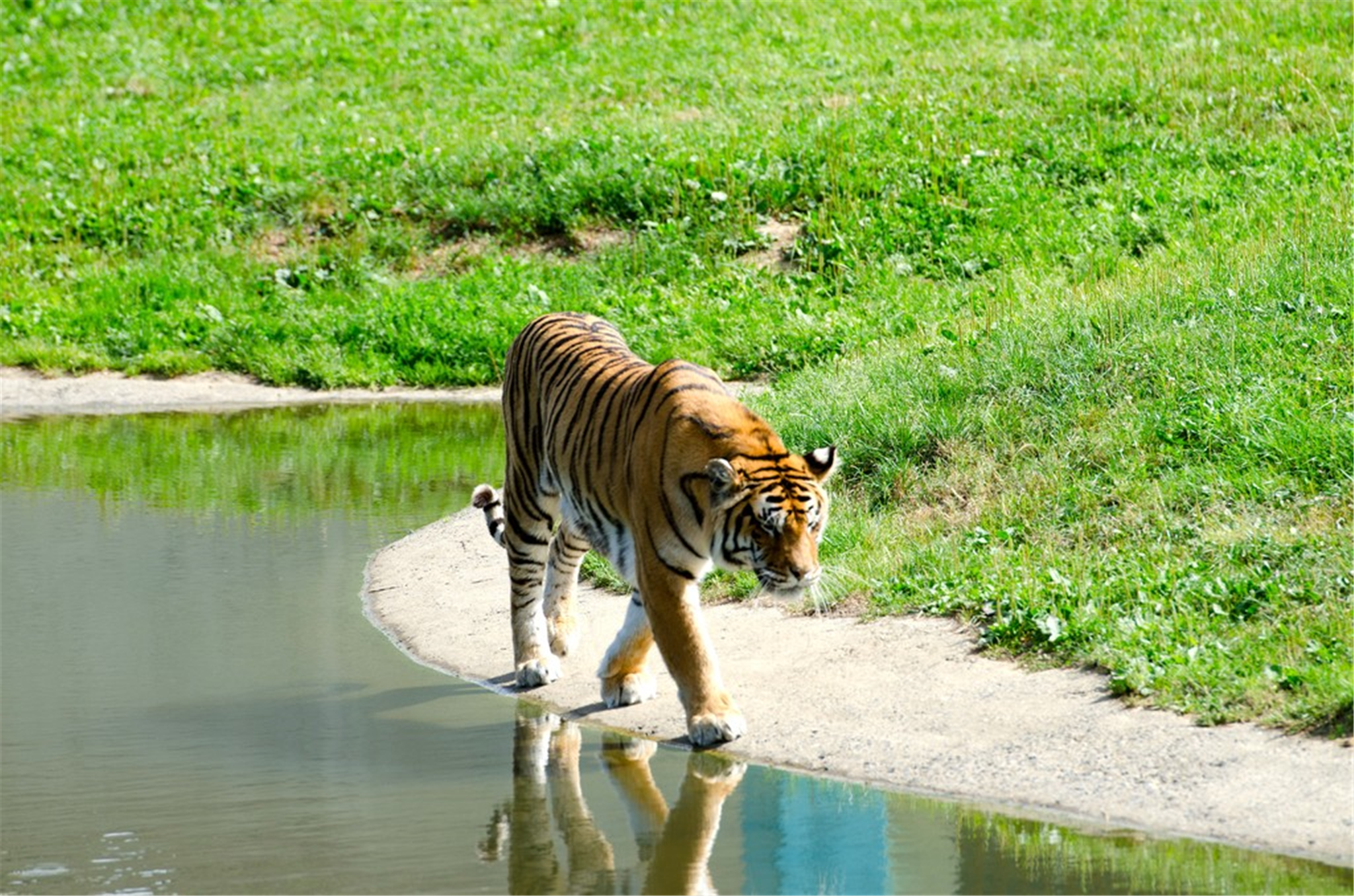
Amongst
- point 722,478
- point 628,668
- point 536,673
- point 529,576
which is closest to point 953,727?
point 722,478

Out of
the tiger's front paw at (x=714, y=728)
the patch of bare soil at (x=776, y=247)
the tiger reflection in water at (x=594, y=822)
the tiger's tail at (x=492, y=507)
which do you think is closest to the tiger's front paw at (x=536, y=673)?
the tiger reflection in water at (x=594, y=822)

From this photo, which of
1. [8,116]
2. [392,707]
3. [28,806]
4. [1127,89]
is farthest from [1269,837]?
[8,116]

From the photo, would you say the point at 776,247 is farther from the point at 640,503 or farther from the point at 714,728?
the point at 714,728

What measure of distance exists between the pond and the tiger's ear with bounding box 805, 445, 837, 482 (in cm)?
110

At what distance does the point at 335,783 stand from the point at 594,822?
3.37 ft

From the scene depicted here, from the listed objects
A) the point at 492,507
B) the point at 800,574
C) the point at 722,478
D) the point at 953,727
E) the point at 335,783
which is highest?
the point at 722,478

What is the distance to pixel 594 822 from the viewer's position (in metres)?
5.98

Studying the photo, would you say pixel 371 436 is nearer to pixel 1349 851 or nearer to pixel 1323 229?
pixel 1323 229

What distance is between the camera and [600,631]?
835 centimetres

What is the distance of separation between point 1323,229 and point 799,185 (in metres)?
6.66

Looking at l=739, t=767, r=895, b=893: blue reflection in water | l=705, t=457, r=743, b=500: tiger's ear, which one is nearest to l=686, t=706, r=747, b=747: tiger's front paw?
l=739, t=767, r=895, b=893: blue reflection in water

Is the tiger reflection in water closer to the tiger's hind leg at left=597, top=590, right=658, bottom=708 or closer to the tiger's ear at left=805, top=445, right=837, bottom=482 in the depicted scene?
the tiger's hind leg at left=597, top=590, right=658, bottom=708

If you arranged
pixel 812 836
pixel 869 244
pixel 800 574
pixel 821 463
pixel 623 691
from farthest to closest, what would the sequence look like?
pixel 869 244, pixel 623 691, pixel 821 463, pixel 800 574, pixel 812 836

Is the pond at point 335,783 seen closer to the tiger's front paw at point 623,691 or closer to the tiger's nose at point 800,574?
the tiger's front paw at point 623,691
